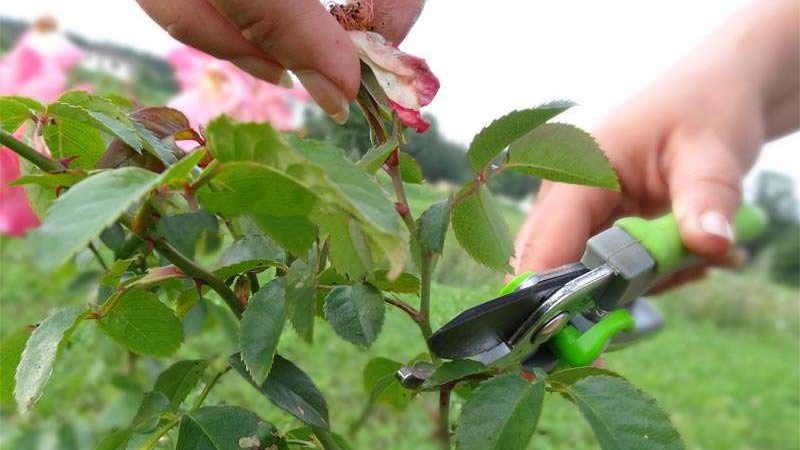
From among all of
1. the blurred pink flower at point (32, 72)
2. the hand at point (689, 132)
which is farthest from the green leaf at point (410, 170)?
the blurred pink flower at point (32, 72)

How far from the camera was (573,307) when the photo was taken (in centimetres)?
54

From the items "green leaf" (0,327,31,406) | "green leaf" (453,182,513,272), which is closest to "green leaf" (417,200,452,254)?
"green leaf" (453,182,513,272)

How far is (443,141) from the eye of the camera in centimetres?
68

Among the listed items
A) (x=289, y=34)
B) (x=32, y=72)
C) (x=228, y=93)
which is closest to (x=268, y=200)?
(x=289, y=34)

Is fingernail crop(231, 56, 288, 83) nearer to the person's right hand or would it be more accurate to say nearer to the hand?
the person's right hand

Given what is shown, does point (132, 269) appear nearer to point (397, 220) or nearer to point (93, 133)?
point (93, 133)

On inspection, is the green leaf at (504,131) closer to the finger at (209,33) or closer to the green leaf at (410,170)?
the green leaf at (410,170)

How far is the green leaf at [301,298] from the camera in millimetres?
403

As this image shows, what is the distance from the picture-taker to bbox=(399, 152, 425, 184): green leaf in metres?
0.47

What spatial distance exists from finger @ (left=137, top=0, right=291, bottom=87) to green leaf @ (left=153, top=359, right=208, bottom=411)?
0.17m

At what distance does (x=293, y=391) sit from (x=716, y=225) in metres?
0.34

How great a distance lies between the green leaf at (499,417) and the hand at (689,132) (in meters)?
0.34

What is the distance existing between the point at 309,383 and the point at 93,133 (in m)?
0.16

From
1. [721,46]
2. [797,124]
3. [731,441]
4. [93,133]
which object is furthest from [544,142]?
[731,441]
